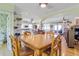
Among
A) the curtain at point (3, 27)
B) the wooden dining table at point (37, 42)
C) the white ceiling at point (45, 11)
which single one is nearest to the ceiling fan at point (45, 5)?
the white ceiling at point (45, 11)

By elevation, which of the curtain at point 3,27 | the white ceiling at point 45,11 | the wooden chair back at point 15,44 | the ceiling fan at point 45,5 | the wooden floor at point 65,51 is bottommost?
the wooden floor at point 65,51

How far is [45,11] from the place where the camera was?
174 centimetres

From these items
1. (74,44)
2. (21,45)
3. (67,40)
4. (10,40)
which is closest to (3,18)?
(10,40)

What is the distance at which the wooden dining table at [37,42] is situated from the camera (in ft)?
5.71

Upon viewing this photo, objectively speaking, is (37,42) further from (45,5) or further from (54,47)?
(45,5)

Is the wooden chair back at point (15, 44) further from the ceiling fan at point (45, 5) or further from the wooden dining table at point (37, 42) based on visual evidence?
the ceiling fan at point (45, 5)

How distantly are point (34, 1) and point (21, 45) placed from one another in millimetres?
694

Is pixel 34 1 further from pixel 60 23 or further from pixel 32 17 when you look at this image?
pixel 60 23

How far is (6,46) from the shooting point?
172cm

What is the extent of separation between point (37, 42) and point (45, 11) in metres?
0.48

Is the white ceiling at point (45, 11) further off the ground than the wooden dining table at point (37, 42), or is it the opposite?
the white ceiling at point (45, 11)

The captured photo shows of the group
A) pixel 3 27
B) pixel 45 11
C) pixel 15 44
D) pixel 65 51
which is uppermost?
pixel 45 11

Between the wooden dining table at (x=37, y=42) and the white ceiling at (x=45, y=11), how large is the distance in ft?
0.82

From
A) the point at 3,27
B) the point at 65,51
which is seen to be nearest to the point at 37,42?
the point at 65,51
